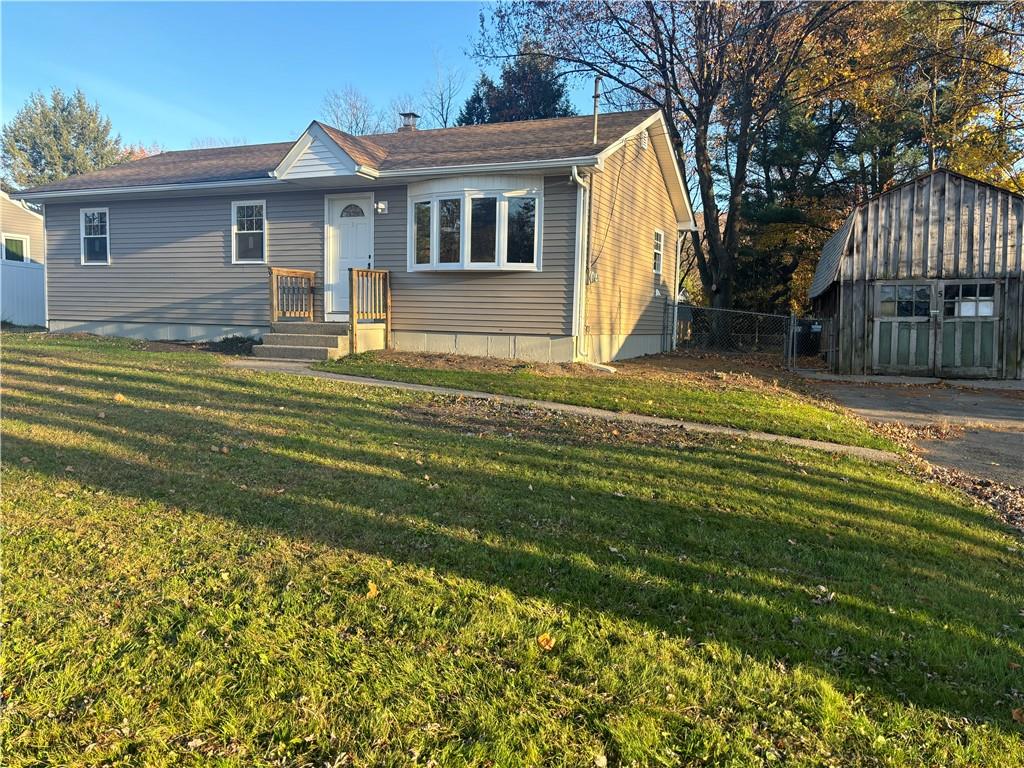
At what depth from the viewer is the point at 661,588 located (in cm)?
341

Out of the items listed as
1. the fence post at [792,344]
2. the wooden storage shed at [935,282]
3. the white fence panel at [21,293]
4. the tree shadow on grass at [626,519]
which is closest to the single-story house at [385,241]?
the fence post at [792,344]

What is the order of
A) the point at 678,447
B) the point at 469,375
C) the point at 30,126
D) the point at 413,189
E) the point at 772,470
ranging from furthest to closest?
1. the point at 30,126
2. the point at 413,189
3. the point at 469,375
4. the point at 678,447
5. the point at 772,470

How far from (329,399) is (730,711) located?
21.6ft

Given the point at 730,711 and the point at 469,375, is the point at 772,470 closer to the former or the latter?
the point at 730,711

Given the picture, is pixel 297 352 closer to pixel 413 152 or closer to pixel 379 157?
pixel 379 157

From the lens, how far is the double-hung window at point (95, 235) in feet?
52.0

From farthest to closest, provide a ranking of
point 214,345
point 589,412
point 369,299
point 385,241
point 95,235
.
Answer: point 95,235
point 214,345
point 385,241
point 369,299
point 589,412

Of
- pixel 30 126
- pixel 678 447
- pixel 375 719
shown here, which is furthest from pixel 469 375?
pixel 30 126

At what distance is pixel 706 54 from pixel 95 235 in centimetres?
1870

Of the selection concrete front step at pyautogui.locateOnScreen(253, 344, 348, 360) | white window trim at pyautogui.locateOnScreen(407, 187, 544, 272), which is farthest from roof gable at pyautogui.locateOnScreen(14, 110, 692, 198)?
concrete front step at pyautogui.locateOnScreen(253, 344, 348, 360)

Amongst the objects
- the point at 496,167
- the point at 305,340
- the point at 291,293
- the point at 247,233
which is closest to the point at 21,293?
the point at 247,233

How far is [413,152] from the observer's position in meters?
14.1

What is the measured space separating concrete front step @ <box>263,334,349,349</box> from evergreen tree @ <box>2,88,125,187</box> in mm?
40244

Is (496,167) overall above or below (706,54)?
below
